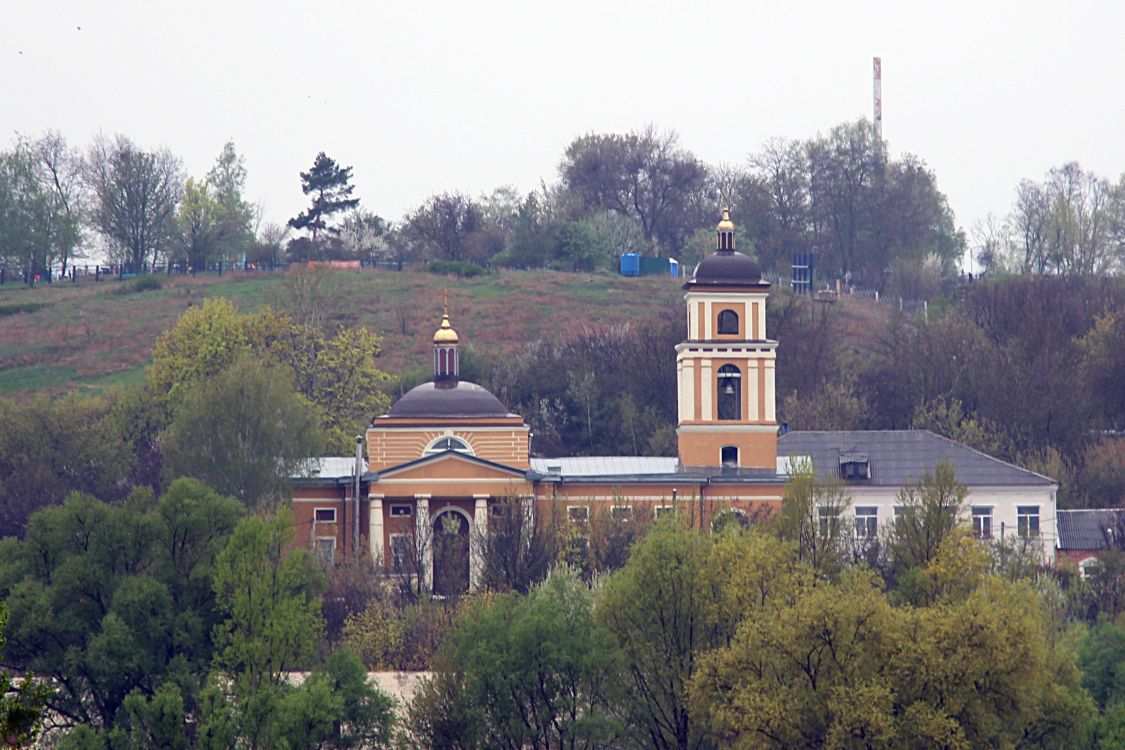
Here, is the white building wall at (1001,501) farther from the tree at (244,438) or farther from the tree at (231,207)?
the tree at (231,207)

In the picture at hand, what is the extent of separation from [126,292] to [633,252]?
24928 mm

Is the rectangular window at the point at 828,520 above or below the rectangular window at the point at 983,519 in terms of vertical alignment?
above

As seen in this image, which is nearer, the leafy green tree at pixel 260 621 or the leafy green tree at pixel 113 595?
the leafy green tree at pixel 260 621

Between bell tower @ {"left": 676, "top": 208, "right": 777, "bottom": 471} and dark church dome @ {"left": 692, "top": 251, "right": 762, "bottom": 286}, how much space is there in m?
0.03

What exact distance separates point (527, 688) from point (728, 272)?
25.0 metres

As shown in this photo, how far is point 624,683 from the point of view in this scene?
48.2 m

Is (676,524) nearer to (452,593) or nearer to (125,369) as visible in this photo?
(452,593)

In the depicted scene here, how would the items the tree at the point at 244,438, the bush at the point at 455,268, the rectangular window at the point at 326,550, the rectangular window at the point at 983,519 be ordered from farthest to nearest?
the bush at the point at 455,268 → the rectangular window at the point at 983,519 → the tree at the point at 244,438 → the rectangular window at the point at 326,550

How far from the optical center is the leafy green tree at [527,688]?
47.0 meters

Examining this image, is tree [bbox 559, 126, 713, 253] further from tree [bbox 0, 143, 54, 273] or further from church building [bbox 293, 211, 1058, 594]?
church building [bbox 293, 211, 1058, 594]

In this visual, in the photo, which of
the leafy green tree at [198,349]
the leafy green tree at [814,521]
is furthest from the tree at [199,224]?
the leafy green tree at [814,521]

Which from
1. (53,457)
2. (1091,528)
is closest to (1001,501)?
(1091,528)

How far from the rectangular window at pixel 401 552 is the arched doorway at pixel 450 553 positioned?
2.26 feet

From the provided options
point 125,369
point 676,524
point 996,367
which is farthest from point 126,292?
point 676,524
